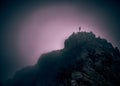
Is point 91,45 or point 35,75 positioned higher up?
point 91,45

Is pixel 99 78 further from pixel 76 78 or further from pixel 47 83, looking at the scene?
pixel 47 83

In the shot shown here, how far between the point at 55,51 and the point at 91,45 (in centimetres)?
5806

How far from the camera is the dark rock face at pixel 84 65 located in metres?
74.5

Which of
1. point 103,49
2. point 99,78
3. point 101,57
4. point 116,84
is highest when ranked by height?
point 103,49

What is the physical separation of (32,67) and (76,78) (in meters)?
115

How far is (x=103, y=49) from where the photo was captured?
100 meters

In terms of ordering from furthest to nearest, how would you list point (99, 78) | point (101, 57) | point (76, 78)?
point (101, 57) → point (99, 78) → point (76, 78)

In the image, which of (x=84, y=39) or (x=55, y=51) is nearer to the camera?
(x=84, y=39)

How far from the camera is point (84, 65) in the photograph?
272ft

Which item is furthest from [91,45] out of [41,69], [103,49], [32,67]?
[32,67]

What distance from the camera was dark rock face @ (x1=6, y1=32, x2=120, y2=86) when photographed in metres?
74.5

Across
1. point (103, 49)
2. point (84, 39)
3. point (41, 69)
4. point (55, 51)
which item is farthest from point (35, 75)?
point (103, 49)

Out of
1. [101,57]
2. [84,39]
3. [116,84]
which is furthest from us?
[84,39]

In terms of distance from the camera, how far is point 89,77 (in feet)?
242
